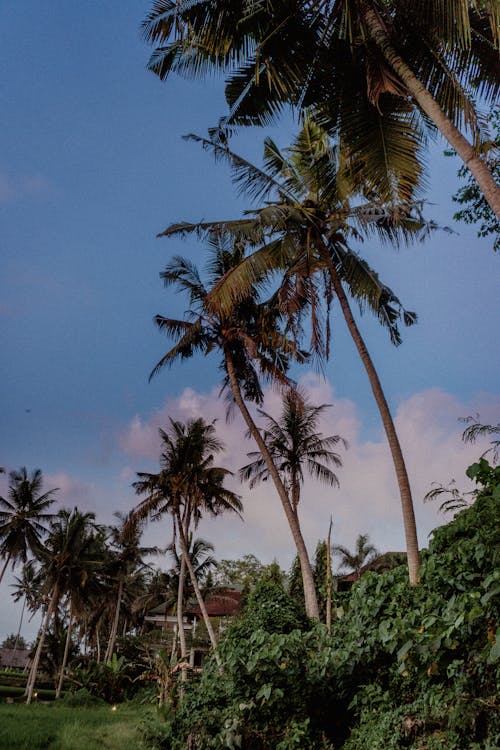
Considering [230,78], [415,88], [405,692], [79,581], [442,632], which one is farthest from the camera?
[79,581]

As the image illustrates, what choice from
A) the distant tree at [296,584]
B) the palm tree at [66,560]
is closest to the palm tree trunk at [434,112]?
the distant tree at [296,584]

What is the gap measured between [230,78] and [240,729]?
744 centimetres

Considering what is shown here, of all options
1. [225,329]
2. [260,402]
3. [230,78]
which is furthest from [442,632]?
[260,402]

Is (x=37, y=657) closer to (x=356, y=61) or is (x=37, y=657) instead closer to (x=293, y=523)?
(x=293, y=523)

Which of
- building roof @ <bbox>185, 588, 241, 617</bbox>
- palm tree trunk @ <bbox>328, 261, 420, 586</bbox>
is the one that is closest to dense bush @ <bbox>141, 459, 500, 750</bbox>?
palm tree trunk @ <bbox>328, 261, 420, 586</bbox>

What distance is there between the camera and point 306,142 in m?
11.9

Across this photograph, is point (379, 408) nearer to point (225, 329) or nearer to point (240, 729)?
point (240, 729)

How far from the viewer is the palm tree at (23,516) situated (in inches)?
1236

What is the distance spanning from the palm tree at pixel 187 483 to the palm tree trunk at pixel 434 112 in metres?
17.6

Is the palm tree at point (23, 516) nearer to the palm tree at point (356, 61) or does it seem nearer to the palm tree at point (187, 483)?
the palm tree at point (187, 483)

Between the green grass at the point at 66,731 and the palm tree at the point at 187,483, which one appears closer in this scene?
the green grass at the point at 66,731

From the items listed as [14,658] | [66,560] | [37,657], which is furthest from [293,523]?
[14,658]

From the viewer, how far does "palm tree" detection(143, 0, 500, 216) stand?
5.63m

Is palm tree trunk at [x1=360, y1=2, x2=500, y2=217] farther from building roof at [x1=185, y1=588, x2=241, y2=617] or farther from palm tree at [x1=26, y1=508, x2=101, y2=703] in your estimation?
building roof at [x1=185, y1=588, x2=241, y2=617]
